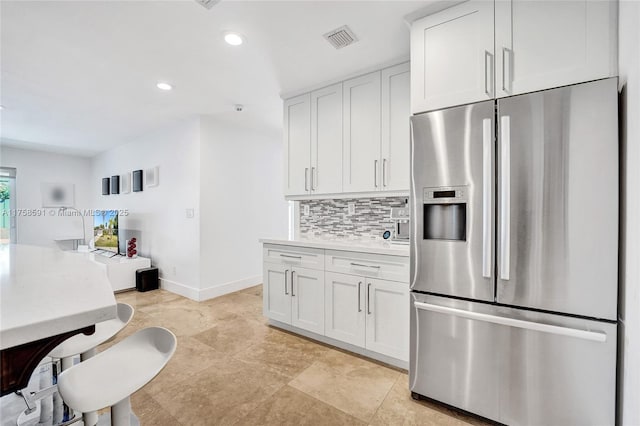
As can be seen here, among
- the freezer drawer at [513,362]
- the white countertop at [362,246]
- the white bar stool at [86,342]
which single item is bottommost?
the freezer drawer at [513,362]

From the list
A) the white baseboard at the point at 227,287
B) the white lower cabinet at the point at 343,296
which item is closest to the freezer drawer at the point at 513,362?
the white lower cabinet at the point at 343,296

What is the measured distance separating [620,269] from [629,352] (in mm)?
372

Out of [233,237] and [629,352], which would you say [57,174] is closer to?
[233,237]

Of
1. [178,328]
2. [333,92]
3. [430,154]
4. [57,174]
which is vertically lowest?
[178,328]

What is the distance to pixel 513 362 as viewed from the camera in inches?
60.5

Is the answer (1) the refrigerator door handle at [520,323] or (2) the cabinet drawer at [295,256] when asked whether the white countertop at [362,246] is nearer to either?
(2) the cabinet drawer at [295,256]

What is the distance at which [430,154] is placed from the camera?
1.75 meters

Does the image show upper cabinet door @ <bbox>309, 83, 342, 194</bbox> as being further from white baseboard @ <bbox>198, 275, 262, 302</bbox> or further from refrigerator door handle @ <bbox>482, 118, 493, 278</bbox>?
white baseboard @ <bbox>198, 275, 262, 302</bbox>

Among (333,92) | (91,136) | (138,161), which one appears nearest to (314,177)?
(333,92)

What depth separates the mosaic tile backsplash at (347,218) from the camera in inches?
111

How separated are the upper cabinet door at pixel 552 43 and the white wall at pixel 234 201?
3522mm

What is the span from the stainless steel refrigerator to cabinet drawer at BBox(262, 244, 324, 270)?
3.19ft

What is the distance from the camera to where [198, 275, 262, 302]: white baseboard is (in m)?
3.91

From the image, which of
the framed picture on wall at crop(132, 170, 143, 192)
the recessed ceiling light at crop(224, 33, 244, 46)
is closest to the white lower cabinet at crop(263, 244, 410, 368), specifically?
the recessed ceiling light at crop(224, 33, 244, 46)
